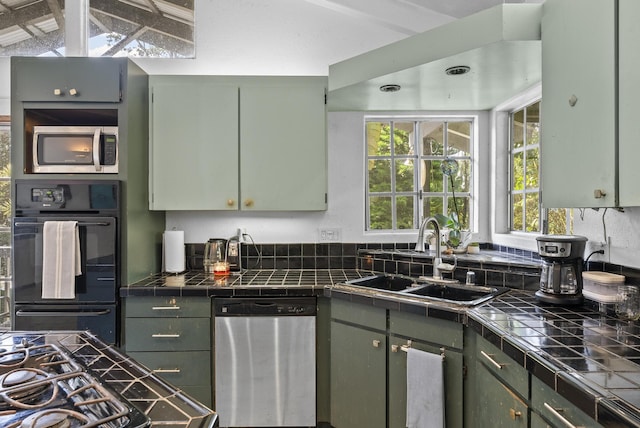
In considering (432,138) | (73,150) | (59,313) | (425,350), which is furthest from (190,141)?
(425,350)

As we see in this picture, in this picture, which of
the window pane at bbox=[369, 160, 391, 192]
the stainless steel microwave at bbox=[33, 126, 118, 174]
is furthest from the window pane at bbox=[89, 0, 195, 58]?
the window pane at bbox=[369, 160, 391, 192]

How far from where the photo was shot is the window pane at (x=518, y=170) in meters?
2.59

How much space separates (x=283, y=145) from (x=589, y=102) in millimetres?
1716

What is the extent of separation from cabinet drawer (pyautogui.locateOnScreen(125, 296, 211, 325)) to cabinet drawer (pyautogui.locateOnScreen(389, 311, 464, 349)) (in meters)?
1.11

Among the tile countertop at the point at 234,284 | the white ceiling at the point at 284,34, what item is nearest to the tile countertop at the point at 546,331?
the tile countertop at the point at 234,284

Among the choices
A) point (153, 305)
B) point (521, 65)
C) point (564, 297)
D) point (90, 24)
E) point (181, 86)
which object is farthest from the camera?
point (90, 24)

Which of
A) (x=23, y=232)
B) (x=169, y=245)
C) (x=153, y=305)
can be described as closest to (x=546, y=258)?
(x=153, y=305)

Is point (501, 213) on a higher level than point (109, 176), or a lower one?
lower

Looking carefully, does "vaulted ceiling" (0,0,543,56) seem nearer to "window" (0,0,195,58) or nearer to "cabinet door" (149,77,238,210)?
"window" (0,0,195,58)

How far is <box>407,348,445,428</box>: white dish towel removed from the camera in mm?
1716

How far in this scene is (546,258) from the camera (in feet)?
5.60

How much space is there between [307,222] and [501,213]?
1.48 meters

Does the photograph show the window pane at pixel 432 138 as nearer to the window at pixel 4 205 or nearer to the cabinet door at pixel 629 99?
the cabinet door at pixel 629 99

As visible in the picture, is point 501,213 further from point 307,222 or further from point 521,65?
point 307,222
